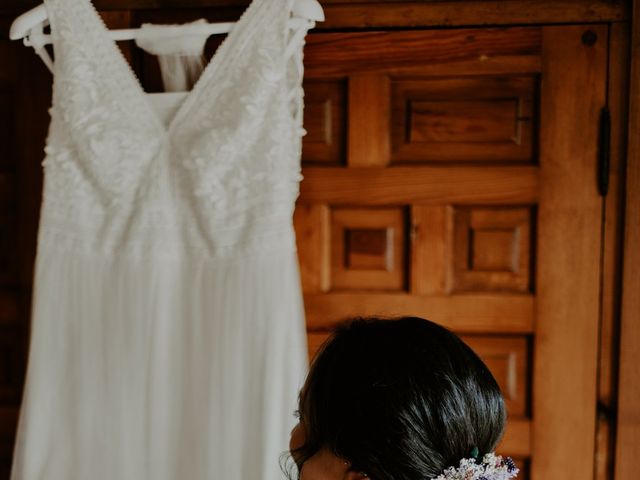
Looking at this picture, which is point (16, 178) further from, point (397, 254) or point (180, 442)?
point (397, 254)

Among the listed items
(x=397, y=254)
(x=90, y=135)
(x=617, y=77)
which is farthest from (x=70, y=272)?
(x=617, y=77)

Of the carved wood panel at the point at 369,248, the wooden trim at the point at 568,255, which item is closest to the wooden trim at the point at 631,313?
the wooden trim at the point at 568,255

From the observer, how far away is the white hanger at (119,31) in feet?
3.82

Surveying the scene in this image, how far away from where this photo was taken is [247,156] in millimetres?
1165

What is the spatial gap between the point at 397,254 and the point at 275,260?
0.96 ft

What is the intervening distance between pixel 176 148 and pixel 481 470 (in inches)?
29.4

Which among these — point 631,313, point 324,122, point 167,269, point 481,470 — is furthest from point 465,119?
point 481,470

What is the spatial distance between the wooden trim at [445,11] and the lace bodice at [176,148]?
148 mm

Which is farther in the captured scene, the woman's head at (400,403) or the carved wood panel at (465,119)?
the carved wood panel at (465,119)

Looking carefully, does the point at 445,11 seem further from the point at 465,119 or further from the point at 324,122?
the point at 324,122

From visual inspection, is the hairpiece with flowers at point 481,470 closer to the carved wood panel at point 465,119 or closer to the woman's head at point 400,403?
the woman's head at point 400,403

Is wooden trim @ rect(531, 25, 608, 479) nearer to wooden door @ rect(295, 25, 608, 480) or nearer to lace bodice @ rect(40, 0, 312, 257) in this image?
wooden door @ rect(295, 25, 608, 480)

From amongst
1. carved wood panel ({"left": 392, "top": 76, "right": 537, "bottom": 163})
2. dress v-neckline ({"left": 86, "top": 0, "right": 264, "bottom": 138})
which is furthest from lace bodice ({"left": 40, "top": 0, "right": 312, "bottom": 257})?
carved wood panel ({"left": 392, "top": 76, "right": 537, "bottom": 163})

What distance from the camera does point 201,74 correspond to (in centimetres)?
122
